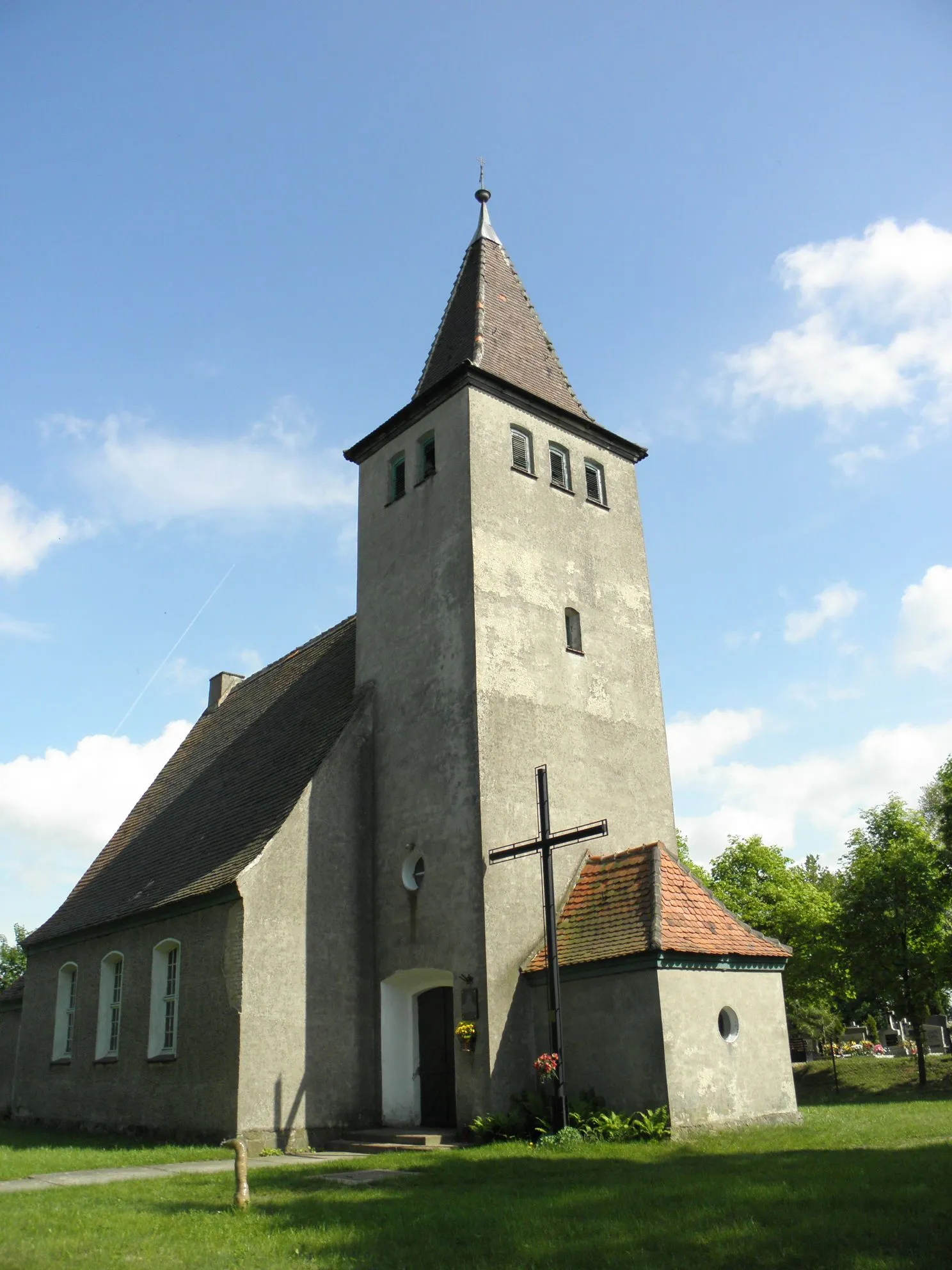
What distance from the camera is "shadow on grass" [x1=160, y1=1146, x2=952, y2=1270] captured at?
7.71 metres

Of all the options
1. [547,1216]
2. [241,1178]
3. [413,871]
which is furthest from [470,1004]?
[547,1216]

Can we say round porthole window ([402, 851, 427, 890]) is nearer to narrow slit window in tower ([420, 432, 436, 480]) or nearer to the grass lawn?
the grass lawn

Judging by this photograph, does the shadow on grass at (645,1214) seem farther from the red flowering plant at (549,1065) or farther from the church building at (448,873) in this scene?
the church building at (448,873)

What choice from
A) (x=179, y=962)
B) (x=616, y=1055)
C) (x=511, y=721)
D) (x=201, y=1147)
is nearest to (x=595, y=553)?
(x=511, y=721)

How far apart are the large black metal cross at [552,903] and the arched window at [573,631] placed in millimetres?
4386

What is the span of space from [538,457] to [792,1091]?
523 inches

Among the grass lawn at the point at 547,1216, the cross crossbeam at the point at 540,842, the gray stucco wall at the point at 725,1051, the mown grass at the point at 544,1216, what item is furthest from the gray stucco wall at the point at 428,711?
the mown grass at the point at 544,1216

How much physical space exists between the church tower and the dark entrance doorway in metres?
0.10

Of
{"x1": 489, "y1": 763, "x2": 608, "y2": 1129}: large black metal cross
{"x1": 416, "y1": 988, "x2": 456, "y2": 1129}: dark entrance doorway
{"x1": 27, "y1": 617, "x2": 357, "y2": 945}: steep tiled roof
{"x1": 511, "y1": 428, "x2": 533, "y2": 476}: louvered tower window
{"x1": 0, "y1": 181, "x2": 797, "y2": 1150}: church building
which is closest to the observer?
{"x1": 489, "y1": 763, "x2": 608, "y2": 1129}: large black metal cross

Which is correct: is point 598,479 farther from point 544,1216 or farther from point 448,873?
point 544,1216

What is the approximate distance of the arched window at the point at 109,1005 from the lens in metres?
22.5

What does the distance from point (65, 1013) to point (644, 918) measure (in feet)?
52.9

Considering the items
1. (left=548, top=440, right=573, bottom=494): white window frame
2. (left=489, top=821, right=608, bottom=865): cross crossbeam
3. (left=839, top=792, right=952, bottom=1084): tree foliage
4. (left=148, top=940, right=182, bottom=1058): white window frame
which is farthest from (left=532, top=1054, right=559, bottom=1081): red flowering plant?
(left=839, top=792, right=952, bottom=1084): tree foliage

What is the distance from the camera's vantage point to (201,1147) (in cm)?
1712
